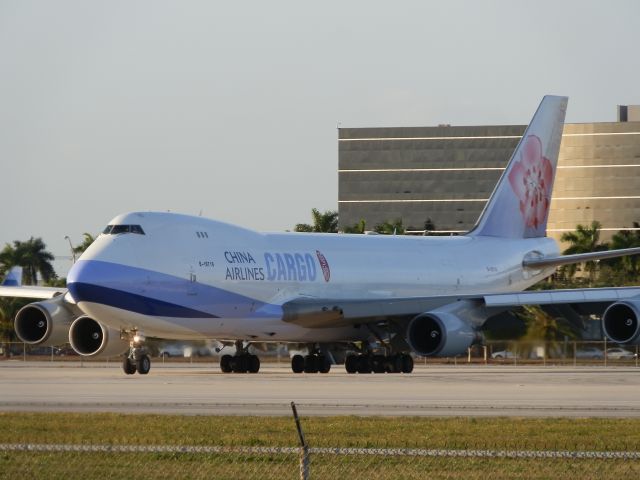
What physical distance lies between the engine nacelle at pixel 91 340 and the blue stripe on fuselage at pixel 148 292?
342 centimetres

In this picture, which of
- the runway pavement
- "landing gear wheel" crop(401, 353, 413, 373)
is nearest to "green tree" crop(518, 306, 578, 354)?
"landing gear wheel" crop(401, 353, 413, 373)

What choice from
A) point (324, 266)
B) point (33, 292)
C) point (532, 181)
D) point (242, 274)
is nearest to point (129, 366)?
point (242, 274)

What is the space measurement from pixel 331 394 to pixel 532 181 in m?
25.1

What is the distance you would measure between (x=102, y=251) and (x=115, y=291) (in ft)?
4.02

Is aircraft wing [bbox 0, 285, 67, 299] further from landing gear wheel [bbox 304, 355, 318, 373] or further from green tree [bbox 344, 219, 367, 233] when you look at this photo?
green tree [bbox 344, 219, 367, 233]

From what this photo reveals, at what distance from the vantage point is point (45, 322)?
4350 cm

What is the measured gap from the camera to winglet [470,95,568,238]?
50844 millimetres

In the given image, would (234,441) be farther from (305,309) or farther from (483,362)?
(483,362)

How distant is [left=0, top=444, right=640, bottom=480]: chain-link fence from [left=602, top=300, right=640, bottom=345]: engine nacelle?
24288mm

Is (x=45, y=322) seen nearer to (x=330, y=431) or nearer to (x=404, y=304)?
(x=404, y=304)

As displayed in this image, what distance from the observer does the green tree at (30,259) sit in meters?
106

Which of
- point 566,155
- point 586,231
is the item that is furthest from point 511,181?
point 566,155

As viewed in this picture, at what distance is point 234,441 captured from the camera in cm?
1797

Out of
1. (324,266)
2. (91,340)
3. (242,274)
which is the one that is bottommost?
(91,340)
